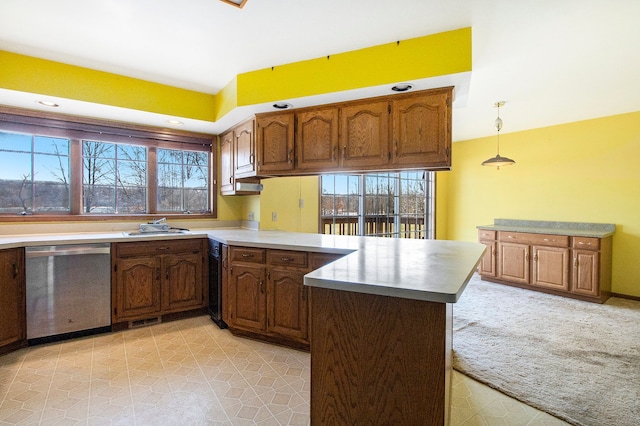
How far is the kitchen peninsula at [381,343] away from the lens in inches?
46.6

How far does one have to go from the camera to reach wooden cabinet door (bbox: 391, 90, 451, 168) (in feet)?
7.98

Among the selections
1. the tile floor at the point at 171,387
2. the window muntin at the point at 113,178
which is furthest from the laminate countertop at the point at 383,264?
the tile floor at the point at 171,387

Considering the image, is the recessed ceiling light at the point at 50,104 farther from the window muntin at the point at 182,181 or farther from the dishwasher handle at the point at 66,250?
the dishwasher handle at the point at 66,250

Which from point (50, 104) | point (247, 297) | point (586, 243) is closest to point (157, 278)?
point (247, 297)

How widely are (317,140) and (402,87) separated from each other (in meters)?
0.87

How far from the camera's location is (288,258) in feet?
8.52

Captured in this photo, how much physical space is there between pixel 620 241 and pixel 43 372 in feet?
20.4

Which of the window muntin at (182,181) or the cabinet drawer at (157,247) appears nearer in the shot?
the cabinet drawer at (157,247)

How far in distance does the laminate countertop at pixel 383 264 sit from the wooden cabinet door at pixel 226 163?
0.96m

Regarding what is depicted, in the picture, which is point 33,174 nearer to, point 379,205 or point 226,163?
point 226,163

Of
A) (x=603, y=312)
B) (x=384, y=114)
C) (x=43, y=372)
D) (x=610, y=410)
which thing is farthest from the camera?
(x=603, y=312)

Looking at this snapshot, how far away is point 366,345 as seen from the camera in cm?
130

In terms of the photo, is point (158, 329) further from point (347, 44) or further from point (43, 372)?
point (347, 44)

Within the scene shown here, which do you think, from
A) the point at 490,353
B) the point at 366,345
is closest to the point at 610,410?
the point at 490,353
